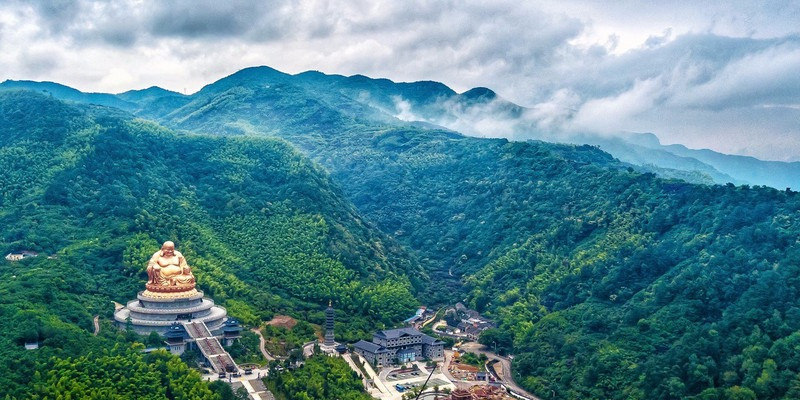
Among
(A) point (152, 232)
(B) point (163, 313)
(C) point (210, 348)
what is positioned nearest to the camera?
(C) point (210, 348)

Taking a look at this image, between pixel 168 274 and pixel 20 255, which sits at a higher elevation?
pixel 20 255

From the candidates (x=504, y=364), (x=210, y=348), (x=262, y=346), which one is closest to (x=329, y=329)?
(x=262, y=346)

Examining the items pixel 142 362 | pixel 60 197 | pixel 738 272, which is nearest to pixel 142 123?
pixel 60 197

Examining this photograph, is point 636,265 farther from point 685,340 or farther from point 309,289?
point 309,289

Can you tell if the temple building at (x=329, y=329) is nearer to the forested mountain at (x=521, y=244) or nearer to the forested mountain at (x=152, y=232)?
the forested mountain at (x=152, y=232)

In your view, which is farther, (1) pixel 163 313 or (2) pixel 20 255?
(2) pixel 20 255

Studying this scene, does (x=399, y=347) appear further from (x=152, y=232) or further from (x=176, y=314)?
(x=152, y=232)

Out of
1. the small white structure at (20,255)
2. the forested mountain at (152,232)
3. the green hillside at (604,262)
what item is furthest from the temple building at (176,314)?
the green hillside at (604,262)

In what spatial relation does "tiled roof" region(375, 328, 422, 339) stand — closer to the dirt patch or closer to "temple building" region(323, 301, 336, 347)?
"temple building" region(323, 301, 336, 347)
